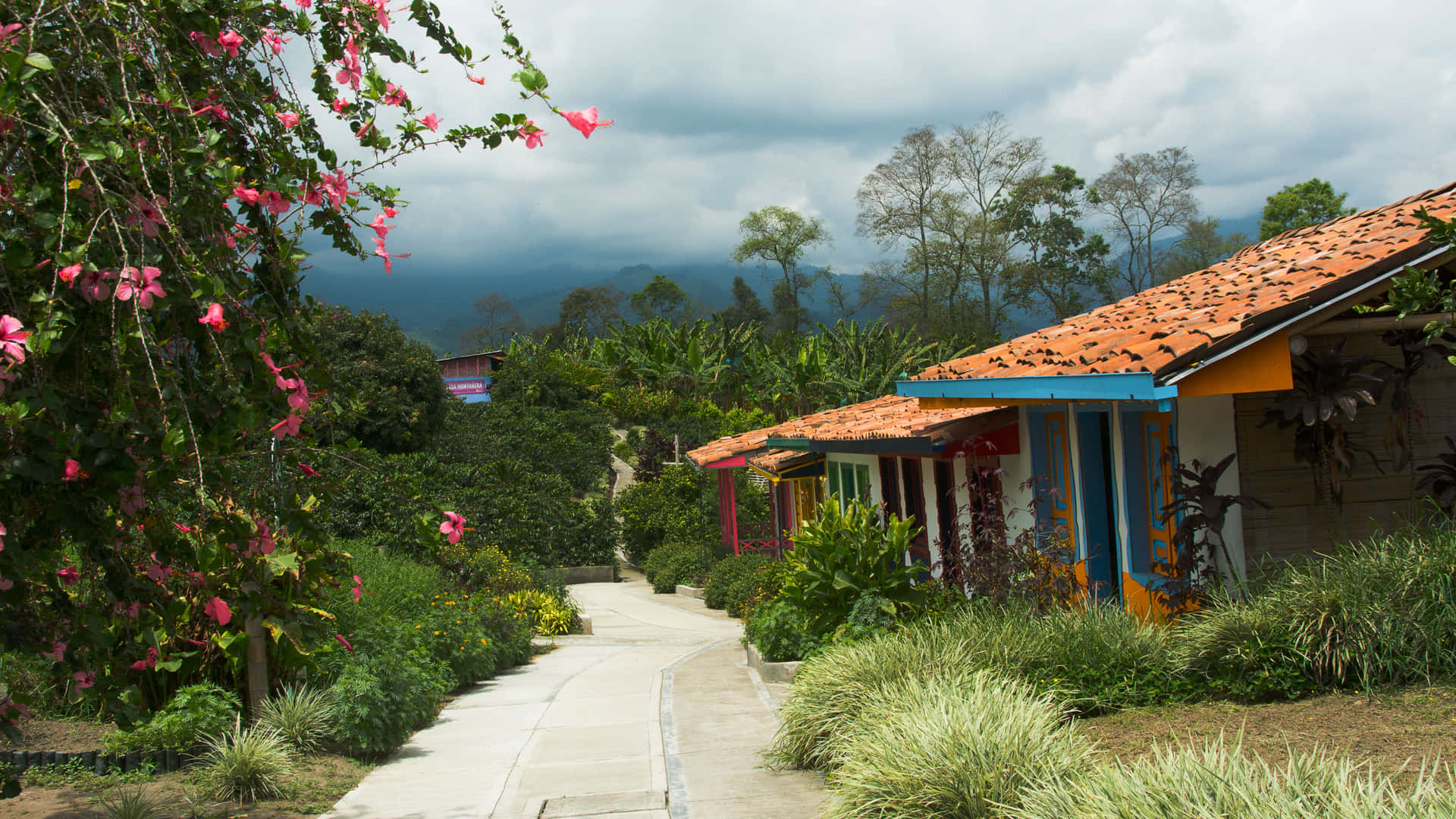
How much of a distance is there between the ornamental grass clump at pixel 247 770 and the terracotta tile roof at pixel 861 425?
6.67m

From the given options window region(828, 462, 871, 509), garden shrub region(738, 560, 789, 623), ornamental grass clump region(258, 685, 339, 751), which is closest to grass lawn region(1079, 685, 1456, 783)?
ornamental grass clump region(258, 685, 339, 751)

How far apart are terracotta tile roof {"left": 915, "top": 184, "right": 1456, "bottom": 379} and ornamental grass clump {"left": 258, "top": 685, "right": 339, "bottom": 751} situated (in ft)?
19.5

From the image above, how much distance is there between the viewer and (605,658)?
48.5ft

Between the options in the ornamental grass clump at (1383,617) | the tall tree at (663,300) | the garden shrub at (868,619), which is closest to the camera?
the ornamental grass clump at (1383,617)

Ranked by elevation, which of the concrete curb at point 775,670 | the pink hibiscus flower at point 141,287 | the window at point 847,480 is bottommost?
the concrete curb at point 775,670

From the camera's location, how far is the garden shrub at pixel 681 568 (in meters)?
26.7

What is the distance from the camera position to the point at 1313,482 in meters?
7.35

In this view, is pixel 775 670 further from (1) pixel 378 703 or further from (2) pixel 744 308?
(2) pixel 744 308

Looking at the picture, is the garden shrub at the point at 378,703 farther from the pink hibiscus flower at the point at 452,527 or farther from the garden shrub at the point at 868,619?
the pink hibiscus flower at the point at 452,527

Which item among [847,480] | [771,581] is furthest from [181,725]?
[847,480]

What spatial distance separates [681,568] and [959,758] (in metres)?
22.6

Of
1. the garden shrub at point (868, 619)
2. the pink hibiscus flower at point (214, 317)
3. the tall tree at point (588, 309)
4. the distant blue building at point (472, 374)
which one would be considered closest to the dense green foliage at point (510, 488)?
the distant blue building at point (472, 374)

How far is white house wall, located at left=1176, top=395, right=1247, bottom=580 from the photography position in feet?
24.2

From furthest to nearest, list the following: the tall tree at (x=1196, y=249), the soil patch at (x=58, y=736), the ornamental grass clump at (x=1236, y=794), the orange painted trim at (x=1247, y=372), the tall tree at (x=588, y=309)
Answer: the tall tree at (x=588, y=309) < the tall tree at (x=1196, y=249) < the soil patch at (x=58, y=736) < the orange painted trim at (x=1247, y=372) < the ornamental grass clump at (x=1236, y=794)
